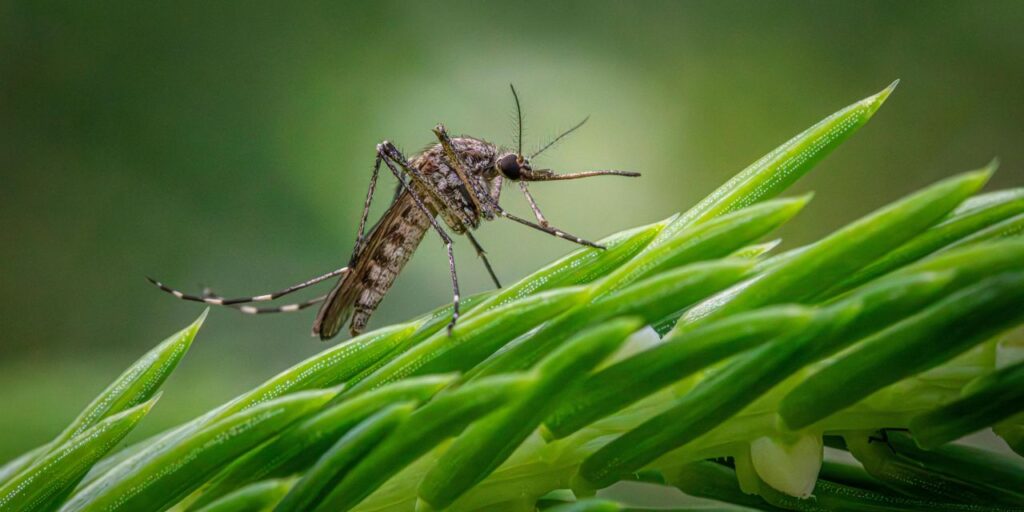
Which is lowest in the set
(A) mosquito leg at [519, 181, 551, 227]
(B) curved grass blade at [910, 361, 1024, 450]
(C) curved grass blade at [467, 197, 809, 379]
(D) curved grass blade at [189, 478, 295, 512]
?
(B) curved grass blade at [910, 361, 1024, 450]

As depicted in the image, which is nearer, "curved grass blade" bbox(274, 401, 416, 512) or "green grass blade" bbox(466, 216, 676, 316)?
"curved grass blade" bbox(274, 401, 416, 512)

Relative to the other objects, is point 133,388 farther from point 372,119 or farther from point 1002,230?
point 372,119

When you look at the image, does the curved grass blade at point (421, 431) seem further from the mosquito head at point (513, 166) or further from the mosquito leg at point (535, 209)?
the mosquito head at point (513, 166)

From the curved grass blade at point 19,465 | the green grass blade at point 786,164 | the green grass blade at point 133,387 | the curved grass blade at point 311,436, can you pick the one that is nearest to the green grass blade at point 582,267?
the green grass blade at point 786,164

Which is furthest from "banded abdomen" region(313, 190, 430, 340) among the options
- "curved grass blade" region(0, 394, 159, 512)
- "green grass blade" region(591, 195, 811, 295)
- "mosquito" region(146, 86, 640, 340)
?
"green grass blade" region(591, 195, 811, 295)

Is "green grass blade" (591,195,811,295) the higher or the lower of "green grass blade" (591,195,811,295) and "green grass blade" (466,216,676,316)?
the lower

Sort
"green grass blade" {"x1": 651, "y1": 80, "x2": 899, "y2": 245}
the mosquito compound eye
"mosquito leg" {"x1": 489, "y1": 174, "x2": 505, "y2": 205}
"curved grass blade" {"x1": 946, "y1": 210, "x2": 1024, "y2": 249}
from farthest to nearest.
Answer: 1. "mosquito leg" {"x1": 489, "y1": 174, "x2": 505, "y2": 205}
2. the mosquito compound eye
3. "green grass blade" {"x1": 651, "y1": 80, "x2": 899, "y2": 245}
4. "curved grass blade" {"x1": 946, "y1": 210, "x2": 1024, "y2": 249}

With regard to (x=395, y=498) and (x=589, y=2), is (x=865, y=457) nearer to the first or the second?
(x=395, y=498)

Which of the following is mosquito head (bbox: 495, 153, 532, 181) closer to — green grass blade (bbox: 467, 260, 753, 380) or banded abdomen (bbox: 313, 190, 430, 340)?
banded abdomen (bbox: 313, 190, 430, 340)
